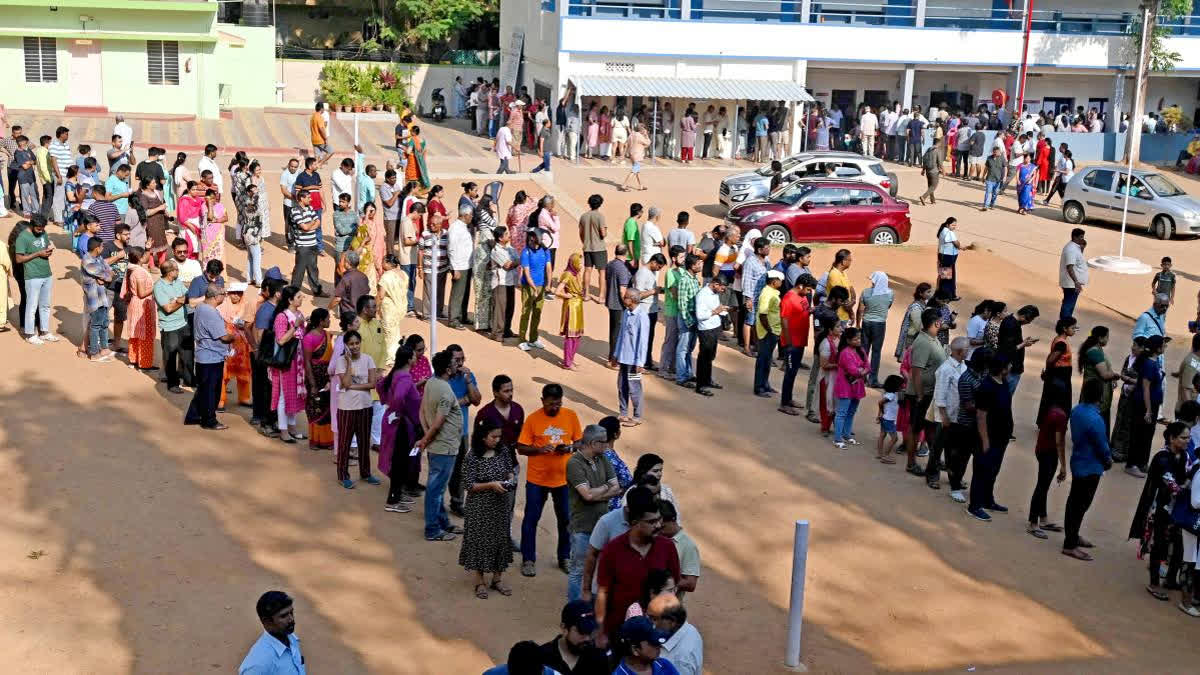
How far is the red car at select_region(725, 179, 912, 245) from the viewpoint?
78.7 ft

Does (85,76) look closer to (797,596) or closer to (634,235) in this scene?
(634,235)

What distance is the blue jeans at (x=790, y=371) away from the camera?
1528cm

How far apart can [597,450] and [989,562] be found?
4.34 m

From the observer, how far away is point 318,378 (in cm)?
1263

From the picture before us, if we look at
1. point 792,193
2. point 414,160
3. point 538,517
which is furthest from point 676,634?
point 792,193

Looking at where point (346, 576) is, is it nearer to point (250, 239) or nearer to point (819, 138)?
point (250, 239)

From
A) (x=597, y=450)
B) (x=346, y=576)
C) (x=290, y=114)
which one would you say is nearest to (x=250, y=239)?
(x=346, y=576)

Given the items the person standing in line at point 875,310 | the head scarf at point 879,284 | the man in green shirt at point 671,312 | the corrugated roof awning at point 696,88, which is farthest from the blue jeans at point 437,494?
the corrugated roof awning at point 696,88

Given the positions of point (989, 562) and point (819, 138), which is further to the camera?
point (819, 138)

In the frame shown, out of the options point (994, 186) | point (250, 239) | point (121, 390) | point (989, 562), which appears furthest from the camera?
point (994, 186)

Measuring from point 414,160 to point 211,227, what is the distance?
5.65 meters

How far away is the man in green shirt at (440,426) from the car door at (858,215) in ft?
48.4

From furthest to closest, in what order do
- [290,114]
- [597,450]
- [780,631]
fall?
[290,114], [780,631], [597,450]

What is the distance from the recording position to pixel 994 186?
30.0m
